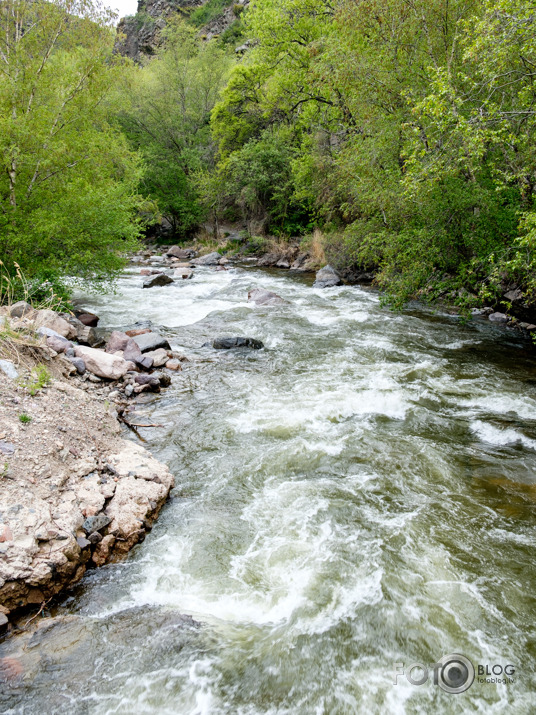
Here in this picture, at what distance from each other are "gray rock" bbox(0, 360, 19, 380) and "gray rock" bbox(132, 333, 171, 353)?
4.00 m

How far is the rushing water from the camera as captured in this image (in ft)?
10.4

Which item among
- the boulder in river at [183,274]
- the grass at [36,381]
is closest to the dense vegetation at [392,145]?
the boulder in river at [183,274]

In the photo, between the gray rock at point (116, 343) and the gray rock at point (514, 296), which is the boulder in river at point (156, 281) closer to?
the gray rock at point (116, 343)

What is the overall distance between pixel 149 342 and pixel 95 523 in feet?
20.8

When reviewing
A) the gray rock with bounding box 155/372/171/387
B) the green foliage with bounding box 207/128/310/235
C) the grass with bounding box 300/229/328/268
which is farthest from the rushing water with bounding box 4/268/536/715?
the green foliage with bounding box 207/128/310/235

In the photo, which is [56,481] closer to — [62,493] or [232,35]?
[62,493]

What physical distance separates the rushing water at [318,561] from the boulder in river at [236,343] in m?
2.18

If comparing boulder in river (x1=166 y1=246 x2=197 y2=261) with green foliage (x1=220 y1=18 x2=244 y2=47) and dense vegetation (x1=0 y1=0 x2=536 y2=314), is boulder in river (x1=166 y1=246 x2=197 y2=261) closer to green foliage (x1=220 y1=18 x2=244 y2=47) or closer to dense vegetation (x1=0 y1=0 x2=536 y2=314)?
dense vegetation (x1=0 y1=0 x2=536 y2=314)

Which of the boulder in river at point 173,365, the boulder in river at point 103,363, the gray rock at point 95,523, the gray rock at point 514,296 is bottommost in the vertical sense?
the boulder in river at point 173,365

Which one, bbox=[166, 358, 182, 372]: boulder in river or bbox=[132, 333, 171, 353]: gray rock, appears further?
bbox=[132, 333, 171, 353]: gray rock

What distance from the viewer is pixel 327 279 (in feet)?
61.7

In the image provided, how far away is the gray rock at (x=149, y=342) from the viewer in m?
10.0

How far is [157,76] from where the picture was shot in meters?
Answer: 33.6

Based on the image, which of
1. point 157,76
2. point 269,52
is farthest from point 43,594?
point 157,76
